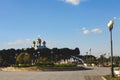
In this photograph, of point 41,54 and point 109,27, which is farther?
point 41,54

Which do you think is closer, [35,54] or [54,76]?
[54,76]

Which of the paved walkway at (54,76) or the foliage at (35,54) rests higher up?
the foliage at (35,54)

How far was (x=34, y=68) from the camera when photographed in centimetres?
6212

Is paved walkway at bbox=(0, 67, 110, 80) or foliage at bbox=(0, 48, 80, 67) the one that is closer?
paved walkway at bbox=(0, 67, 110, 80)

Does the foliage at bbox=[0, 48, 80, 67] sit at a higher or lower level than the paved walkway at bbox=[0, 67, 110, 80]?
higher

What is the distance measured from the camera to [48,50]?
149125mm

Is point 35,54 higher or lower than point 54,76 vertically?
higher

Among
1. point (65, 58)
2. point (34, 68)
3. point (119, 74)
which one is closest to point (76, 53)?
point (65, 58)

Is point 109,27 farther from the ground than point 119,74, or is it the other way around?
point 109,27

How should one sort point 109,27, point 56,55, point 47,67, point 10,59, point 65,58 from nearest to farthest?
point 109,27, point 47,67, point 10,59, point 56,55, point 65,58

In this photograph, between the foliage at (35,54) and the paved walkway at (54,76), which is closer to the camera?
the paved walkway at (54,76)

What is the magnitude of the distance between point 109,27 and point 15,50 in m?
122

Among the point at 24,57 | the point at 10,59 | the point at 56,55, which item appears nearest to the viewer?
the point at 24,57

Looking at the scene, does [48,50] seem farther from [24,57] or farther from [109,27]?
[109,27]
